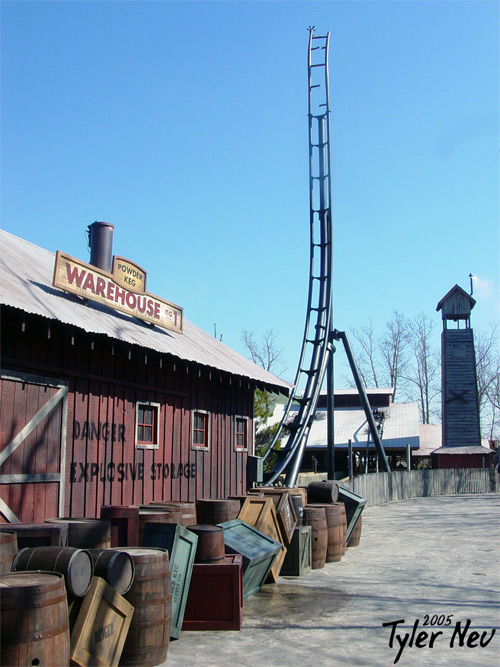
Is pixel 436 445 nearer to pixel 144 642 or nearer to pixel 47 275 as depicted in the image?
pixel 47 275

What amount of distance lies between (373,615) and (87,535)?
371 centimetres

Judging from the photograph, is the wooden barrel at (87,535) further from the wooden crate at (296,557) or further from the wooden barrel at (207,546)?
the wooden crate at (296,557)

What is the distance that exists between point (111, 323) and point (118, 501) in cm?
305

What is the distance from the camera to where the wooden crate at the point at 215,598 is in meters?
7.55

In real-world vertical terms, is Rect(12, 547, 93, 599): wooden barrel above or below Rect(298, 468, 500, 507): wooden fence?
above

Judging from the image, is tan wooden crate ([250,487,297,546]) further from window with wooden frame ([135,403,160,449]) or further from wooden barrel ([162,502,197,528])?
window with wooden frame ([135,403,160,449])

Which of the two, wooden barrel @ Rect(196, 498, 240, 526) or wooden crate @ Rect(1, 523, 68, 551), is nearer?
wooden crate @ Rect(1, 523, 68, 551)

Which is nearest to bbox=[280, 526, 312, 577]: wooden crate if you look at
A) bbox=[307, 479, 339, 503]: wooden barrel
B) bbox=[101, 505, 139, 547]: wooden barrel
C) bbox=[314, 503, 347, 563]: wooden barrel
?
bbox=[314, 503, 347, 563]: wooden barrel

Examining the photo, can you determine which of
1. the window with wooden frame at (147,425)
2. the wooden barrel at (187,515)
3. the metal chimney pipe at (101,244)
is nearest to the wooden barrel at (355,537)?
the window with wooden frame at (147,425)

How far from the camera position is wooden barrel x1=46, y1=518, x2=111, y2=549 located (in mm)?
7156

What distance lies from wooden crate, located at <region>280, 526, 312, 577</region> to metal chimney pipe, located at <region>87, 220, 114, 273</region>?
6.81 m

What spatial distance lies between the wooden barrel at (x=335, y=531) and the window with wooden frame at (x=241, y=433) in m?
3.78

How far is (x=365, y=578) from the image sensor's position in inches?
420

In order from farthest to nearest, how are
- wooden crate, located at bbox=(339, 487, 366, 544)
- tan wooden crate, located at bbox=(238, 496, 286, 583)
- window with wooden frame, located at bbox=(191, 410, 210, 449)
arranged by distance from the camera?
1. window with wooden frame, located at bbox=(191, 410, 210, 449)
2. wooden crate, located at bbox=(339, 487, 366, 544)
3. tan wooden crate, located at bbox=(238, 496, 286, 583)
